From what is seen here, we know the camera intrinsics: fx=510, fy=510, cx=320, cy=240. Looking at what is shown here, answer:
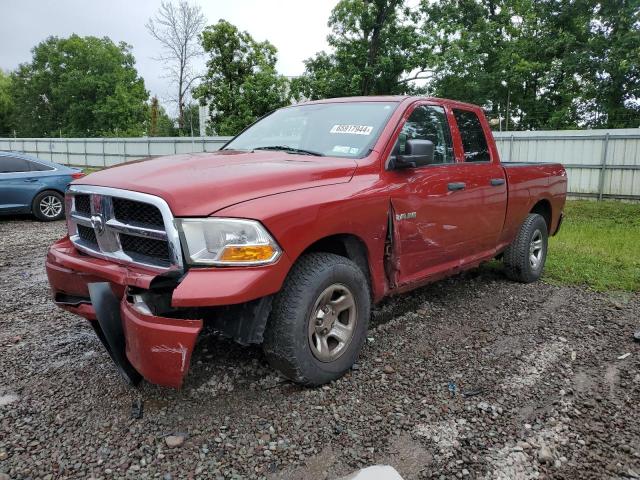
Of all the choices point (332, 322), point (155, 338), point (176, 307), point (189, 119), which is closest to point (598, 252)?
point (332, 322)

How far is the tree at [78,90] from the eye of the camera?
51.0m

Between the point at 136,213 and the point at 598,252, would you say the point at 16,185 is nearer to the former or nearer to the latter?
the point at 136,213

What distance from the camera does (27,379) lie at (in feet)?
10.8

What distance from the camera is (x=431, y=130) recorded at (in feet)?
14.0

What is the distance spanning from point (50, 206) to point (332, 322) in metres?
9.20

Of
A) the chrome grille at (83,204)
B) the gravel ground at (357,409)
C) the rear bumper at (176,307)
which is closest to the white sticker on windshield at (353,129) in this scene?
the rear bumper at (176,307)

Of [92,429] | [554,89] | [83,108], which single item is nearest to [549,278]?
[92,429]

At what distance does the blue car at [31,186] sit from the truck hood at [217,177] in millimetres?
7500

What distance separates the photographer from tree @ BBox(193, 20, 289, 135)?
879 inches

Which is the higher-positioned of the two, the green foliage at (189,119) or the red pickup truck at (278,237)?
the green foliage at (189,119)

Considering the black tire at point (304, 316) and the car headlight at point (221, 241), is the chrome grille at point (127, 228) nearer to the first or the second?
the car headlight at point (221, 241)

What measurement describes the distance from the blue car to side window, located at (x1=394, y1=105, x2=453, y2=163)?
7798 mm

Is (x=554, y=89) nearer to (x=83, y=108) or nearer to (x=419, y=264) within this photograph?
(x=419, y=264)

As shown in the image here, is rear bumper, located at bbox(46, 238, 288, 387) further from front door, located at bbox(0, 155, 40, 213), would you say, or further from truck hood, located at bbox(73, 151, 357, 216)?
front door, located at bbox(0, 155, 40, 213)
